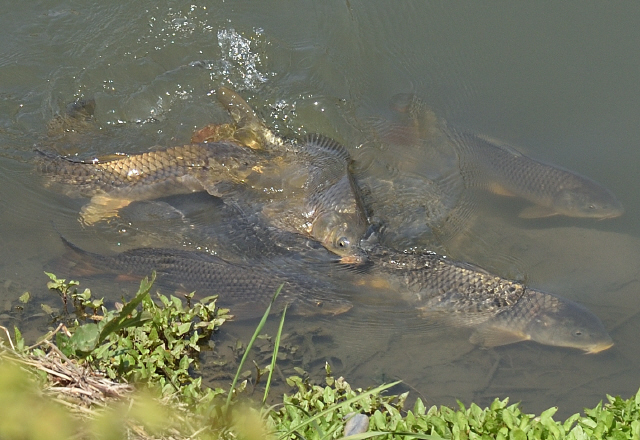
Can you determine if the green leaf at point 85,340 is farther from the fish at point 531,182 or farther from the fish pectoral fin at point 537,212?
the fish pectoral fin at point 537,212

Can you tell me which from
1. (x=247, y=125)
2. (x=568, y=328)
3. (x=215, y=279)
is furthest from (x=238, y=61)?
(x=568, y=328)

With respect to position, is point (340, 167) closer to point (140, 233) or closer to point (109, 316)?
point (140, 233)

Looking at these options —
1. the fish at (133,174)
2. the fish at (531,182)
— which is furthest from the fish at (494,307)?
the fish at (133,174)

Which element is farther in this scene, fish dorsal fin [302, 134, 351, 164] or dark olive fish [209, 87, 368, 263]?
fish dorsal fin [302, 134, 351, 164]

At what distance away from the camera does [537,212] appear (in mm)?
5680

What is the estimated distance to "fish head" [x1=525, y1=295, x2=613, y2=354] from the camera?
14.3 feet

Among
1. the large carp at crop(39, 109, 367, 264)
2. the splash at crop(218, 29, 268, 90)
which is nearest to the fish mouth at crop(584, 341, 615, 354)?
the large carp at crop(39, 109, 367, 264)

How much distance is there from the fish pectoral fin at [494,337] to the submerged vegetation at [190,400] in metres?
1.24

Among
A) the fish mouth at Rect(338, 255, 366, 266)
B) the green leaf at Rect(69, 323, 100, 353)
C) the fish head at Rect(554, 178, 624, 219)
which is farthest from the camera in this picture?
the fish head at Rect(554, 178, 624, 219)

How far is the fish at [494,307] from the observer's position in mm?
4402

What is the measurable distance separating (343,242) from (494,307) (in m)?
1.22

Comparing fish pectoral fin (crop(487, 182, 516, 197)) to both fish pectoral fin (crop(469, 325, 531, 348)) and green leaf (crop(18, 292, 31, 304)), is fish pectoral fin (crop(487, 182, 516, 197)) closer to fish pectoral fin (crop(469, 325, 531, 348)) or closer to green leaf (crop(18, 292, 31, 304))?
fish pectoral fin (crop(469, 325, 531, 348))

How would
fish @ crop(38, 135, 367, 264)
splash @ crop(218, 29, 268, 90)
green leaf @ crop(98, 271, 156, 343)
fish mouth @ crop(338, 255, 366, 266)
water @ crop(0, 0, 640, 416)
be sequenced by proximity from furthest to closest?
1. splash @ crop(218, 29, 268, 90)
2. fish @ crop(38, 135, 367, 264)
3. fish mouth @ crop(338, 255, 366, 266)
4. water @ crop(0, 0, 640, 416)
5. green leaf @ crop(98, 271, 156, 343)

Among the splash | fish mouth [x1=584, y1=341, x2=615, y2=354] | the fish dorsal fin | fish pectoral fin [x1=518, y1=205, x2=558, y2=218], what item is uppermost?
the splash
